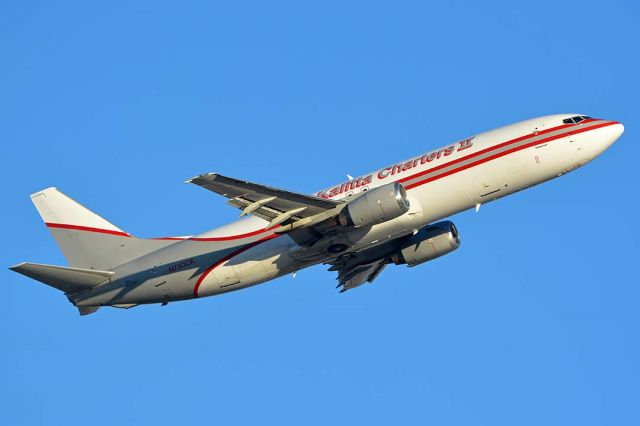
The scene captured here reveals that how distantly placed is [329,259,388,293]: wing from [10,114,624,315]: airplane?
59.8 inches

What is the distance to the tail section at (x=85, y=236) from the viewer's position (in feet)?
177

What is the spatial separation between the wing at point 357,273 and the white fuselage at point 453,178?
16.8ft

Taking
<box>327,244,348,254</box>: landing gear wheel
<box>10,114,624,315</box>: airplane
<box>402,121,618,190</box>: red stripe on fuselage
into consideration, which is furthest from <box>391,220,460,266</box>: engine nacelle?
<box>402,121,618,190</box>: red stripe on fuselage

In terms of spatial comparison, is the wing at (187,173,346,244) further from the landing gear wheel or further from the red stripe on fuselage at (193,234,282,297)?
→ the red stripe on fuselage at (193,234,282,297)

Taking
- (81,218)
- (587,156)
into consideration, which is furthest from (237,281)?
(587,156)

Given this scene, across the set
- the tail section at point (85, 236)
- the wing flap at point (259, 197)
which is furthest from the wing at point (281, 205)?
the tail section at point (85, 236)

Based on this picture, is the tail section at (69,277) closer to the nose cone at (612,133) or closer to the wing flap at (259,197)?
the wing flap at (259,197)

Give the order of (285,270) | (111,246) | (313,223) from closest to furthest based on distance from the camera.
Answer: (313,223) → (285,270) → (111,246)

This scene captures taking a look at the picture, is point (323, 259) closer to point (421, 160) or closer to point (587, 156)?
point (421, 160)

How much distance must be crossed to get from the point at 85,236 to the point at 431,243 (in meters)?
20.4

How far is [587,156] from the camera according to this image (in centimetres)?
4816

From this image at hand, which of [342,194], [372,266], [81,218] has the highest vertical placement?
[81,218]

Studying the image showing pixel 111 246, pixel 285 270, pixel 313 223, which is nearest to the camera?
pixel 313 223

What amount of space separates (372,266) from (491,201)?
9.41 meters
